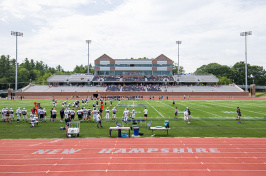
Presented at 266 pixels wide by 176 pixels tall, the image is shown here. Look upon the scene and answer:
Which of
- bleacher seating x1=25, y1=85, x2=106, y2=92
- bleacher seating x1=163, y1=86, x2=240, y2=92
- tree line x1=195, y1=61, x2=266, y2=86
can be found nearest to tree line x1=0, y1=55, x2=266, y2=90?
tree line x1=195, y1=61, x2=266, y2=86

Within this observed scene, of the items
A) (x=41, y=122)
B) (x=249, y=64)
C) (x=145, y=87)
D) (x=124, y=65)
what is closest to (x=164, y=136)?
(x=41, y=122)

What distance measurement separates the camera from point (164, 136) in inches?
609

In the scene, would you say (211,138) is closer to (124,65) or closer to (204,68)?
(124,65)

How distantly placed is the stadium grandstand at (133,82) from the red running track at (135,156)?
180 feet

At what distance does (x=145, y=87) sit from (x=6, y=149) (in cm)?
6297

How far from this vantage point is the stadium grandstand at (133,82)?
6969cm

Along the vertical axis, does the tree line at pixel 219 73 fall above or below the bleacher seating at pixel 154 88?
above

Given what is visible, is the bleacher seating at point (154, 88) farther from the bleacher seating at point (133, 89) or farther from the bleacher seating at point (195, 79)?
the bleacher seating at point (195, 79)

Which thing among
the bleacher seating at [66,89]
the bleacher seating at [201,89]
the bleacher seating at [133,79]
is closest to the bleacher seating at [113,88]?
the bleacher seating at [66,89]

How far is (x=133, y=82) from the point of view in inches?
3150

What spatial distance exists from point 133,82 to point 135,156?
69.0m

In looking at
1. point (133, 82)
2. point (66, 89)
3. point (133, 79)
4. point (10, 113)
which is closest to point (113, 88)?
point (133, 79)

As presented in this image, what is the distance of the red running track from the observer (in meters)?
9.54

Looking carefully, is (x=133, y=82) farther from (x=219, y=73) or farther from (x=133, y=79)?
(x=219, y=73)
